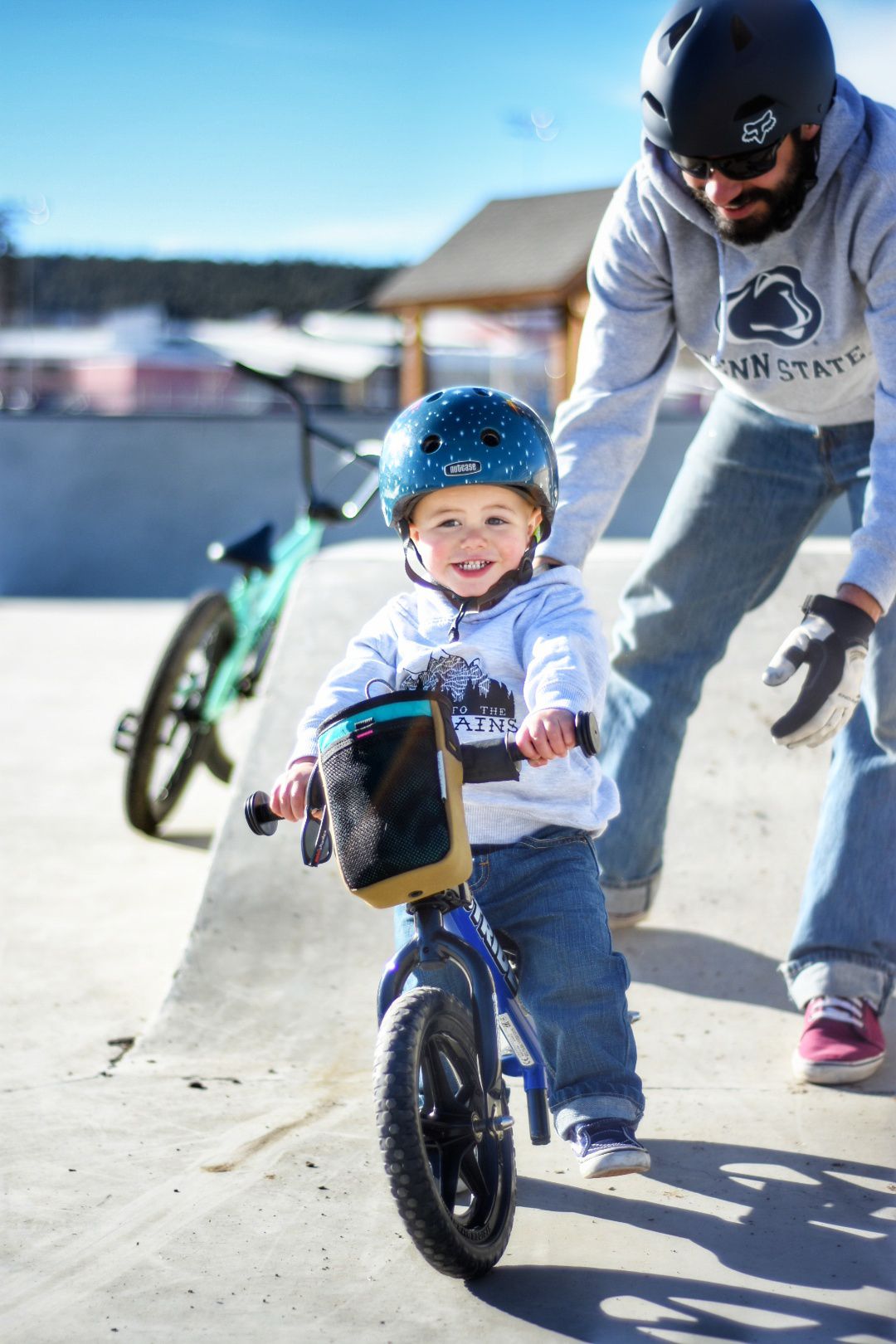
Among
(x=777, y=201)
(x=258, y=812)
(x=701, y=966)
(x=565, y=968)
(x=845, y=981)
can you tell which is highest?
(x=777, y=201)

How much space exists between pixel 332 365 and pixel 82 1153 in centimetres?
3507

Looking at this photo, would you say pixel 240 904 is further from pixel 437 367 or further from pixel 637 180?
pixel 437 367

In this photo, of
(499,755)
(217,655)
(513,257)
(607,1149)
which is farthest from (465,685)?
(513,257)

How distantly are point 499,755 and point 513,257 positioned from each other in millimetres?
22269

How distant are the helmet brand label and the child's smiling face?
4 centimetres

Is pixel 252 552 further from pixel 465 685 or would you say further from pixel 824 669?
pixel 824 669

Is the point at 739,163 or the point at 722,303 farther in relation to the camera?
the point at 722,303

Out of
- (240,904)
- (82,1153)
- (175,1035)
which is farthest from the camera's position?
(240,904)

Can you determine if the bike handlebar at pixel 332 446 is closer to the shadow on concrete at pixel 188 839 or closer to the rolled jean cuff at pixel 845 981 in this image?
the shadow on concrete at pixel 188 839

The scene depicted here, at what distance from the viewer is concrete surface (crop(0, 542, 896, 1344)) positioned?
208 centimetres

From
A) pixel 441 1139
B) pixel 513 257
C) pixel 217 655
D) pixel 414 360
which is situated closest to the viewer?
pixel 441 1139

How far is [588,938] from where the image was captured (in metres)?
2.37

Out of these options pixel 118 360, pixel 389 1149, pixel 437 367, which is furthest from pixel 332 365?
pixel 389 1149

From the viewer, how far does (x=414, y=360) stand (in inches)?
878
